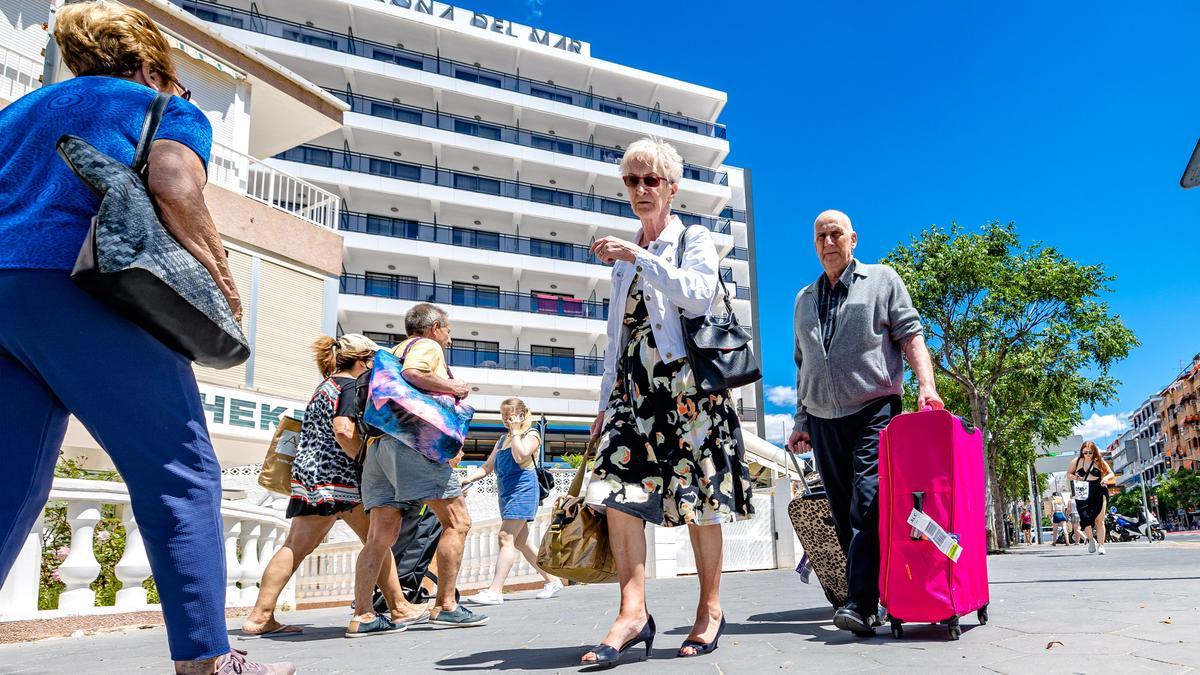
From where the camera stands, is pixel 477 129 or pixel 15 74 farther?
pixel 477 129

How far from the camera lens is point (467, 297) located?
44.4m

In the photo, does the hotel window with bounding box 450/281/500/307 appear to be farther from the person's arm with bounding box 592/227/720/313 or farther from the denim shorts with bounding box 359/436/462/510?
the person's arm with bounding box 592/227/720/313

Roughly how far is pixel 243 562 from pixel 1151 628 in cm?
710

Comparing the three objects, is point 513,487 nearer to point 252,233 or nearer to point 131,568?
point 131,568

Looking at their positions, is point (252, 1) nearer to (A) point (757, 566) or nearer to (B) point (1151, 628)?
(A) point (757, 566)

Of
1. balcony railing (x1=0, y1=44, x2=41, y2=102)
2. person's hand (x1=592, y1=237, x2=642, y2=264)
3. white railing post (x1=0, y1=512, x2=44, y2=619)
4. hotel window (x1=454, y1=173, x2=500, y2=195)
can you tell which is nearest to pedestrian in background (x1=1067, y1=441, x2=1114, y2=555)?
person's hand (x1=592, y1=237, x2=642, y2=264)

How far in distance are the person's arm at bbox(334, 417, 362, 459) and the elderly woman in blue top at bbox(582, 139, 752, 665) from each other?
208 cm

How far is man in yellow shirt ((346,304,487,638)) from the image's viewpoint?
4734 millimetres

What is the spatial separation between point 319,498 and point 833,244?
3.36 metres

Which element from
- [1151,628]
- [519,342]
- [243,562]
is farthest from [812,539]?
[519,342]

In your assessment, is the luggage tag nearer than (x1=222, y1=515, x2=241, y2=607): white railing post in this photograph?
Yes

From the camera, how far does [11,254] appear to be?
7.27ft

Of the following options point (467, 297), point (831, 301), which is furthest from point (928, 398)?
point (467, 297)

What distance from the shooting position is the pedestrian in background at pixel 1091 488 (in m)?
13.6
